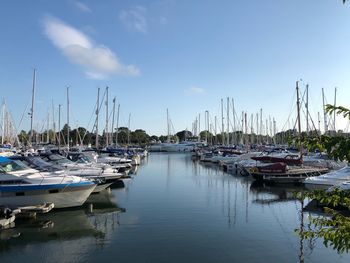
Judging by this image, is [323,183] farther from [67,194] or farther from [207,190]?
[67,194]

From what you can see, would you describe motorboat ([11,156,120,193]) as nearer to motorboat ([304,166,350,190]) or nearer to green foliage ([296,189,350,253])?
motorboat ([304,166,350,190])

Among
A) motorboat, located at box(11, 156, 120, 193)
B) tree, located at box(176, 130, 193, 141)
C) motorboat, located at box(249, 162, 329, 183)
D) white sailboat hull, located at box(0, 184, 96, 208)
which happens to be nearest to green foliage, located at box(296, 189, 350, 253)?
white sailboat hull, located at box(0, 184, 96, 208)

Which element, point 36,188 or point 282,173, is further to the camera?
point 282,173

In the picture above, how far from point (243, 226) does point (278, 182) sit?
1885 centimetres

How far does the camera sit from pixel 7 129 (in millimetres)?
79938

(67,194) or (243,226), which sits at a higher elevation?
(67,194)

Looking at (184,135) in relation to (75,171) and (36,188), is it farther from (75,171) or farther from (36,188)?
(36,188)

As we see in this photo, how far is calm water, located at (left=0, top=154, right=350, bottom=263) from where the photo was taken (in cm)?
1555

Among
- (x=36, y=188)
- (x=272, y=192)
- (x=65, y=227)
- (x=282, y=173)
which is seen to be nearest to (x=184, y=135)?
(x=282, y=173)

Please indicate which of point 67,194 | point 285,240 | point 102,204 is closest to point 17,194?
point 67,194

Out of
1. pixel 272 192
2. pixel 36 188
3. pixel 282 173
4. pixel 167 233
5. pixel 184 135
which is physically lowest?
pixel 167 233

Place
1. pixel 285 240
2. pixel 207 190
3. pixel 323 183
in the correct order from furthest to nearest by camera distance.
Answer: pixel 207 190 → pixel 323 183 → pixel 285 240

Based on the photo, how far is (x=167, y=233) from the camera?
61.8ft

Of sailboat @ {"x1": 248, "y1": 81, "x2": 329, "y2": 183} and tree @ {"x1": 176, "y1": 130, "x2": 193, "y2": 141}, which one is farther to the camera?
tree @ {"x1": 176, "y1": 130, "x2": 193, "y2": 141}
